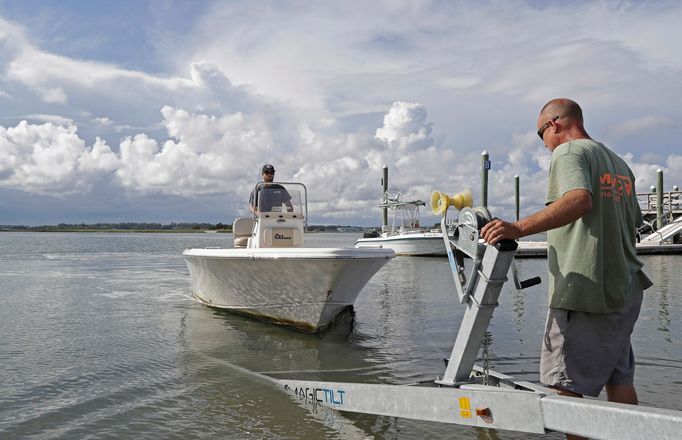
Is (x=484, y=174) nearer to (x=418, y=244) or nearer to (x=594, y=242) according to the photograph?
(x=418, y=244)

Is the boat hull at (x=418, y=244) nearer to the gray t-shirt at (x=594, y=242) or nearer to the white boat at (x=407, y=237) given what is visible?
the white boat at (x=407, y=237)

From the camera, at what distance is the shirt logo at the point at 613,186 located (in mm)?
2854

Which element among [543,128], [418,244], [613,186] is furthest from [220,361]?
[418,244]

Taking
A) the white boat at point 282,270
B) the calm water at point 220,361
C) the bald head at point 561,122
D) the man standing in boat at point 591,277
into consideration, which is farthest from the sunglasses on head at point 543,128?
the white boat at point 282,270

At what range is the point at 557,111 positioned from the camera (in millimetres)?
3125

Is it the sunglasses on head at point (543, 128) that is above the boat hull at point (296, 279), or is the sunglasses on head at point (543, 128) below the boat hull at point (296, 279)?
above

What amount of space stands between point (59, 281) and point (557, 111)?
61.9 ft

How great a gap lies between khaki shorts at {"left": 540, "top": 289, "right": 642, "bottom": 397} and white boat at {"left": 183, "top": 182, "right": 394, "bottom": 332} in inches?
196

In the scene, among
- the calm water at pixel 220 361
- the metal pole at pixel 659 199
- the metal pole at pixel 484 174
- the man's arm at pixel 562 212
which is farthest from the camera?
the metal pole at pixel 659 199

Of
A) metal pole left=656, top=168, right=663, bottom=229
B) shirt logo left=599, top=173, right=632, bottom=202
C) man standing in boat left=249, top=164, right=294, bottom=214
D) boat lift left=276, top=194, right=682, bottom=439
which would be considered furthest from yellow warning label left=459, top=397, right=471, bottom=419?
metal pole left=656, top=168, right=663, bottom=229

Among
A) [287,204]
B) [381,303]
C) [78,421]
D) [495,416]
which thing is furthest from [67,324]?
[495,416]

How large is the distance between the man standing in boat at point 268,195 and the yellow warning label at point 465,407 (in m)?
7.29

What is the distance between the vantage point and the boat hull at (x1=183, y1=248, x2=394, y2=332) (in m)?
7.92

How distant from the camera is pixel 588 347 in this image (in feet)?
9.53
